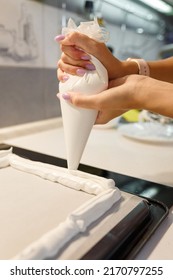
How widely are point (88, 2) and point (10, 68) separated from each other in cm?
52

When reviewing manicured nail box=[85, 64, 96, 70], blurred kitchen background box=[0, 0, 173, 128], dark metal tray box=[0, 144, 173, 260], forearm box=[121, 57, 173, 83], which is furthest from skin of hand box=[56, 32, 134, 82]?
blurred kitchen background box=[0, 0, 173, 128]

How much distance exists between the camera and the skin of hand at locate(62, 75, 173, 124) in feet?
1.35

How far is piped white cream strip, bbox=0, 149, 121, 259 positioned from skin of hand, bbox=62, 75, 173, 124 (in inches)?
5.0

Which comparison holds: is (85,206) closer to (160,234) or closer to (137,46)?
(160,234)

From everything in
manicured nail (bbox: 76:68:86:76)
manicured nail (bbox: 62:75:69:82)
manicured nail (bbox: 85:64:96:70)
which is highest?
manicured nail (bbox: 85:64:96:70)

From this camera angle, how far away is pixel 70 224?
1.00 feet

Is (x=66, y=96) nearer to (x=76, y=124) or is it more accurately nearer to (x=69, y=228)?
(x=76, y=124)

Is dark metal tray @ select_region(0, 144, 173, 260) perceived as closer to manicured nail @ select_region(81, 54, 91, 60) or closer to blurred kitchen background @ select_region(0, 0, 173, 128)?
manicured nail @ select_region(81, 54, 91, 60)

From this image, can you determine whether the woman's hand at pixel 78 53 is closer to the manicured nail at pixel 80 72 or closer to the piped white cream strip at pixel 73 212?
the manicured nail at pixel 80 72

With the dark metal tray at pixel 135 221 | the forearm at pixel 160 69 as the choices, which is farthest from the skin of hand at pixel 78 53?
the dark metal tray at pixel 135 221

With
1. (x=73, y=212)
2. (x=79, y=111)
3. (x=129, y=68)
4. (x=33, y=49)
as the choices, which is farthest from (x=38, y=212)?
(x=33, y=49)

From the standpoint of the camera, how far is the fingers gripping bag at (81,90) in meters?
0.43

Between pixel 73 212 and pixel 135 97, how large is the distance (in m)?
0.21
